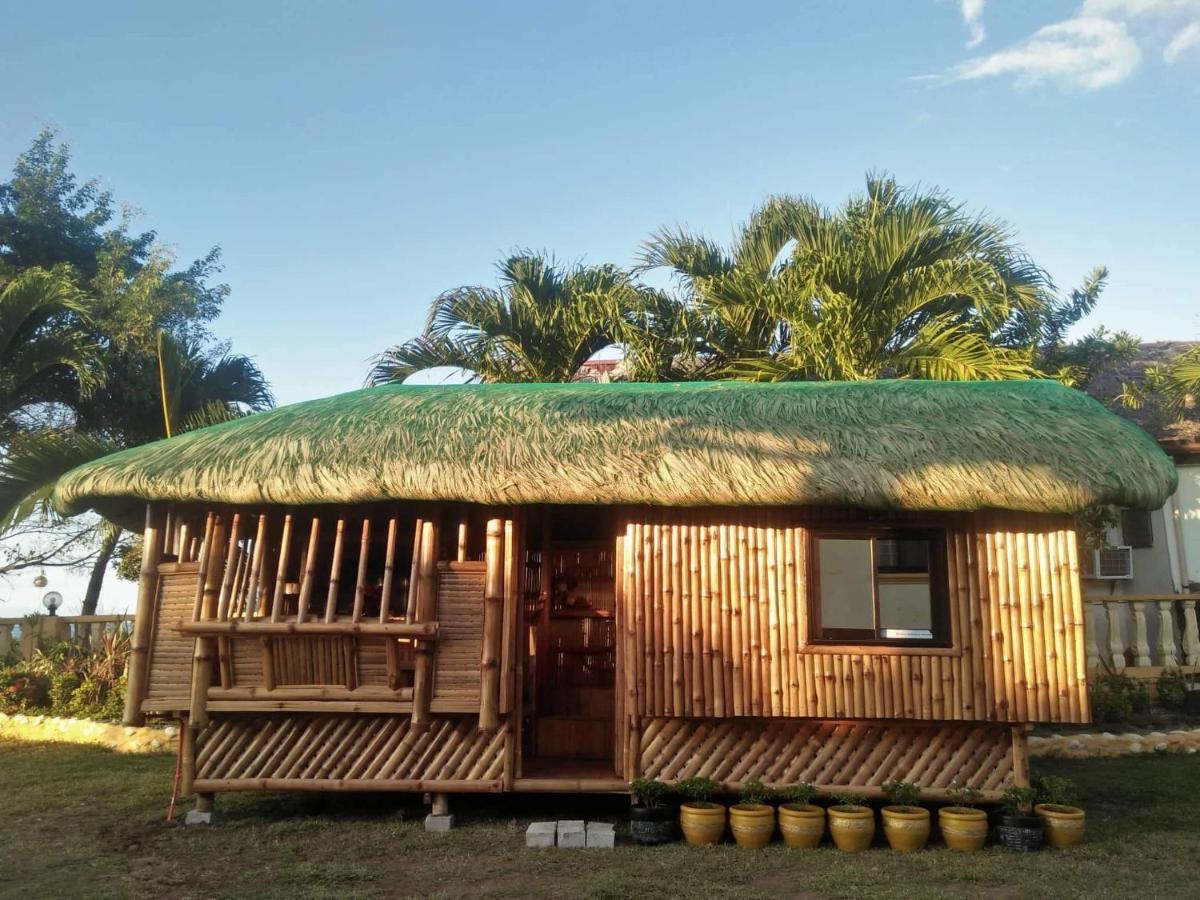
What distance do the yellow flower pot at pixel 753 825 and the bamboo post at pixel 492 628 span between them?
77.3 inches

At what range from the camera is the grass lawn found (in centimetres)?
585

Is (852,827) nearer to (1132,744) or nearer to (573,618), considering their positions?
(573,618)

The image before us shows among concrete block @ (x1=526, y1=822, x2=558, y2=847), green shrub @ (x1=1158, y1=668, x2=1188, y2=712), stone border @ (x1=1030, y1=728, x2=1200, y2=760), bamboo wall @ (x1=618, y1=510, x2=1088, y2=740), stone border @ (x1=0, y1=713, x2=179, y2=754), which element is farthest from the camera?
stone border @ (x1=0, y1=713, x2=179, y2=754)

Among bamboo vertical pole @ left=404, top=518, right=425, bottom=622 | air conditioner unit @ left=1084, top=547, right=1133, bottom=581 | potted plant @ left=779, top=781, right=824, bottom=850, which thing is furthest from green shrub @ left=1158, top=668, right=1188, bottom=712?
bamboo vertical pole @ left=404, top=518, right=425, bottom=622

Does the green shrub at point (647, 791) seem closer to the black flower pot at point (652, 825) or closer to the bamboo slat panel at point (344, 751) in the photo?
the black flower pot at point (652, 825)

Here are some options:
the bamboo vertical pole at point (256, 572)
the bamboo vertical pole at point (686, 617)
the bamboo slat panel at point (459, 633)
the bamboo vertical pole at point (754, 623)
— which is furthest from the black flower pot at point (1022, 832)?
the bamboo vertical pole at point (256, 572)

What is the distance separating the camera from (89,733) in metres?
11.4

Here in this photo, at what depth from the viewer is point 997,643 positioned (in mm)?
7203

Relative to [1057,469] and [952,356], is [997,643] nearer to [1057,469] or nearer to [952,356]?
[1057,469]

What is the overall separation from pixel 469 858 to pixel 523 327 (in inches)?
264

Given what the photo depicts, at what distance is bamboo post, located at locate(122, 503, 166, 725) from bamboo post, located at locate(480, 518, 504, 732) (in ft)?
9.21

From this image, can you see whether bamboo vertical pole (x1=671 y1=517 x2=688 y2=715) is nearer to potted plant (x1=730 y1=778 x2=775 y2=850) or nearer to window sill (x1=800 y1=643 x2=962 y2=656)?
potted plant (x1=730 y1=778 x2=775 y2=850)

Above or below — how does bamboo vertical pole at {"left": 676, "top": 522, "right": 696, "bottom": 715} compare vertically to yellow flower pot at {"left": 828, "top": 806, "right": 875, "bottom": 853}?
above

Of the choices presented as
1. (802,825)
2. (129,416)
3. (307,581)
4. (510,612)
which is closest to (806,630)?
(802,825)
